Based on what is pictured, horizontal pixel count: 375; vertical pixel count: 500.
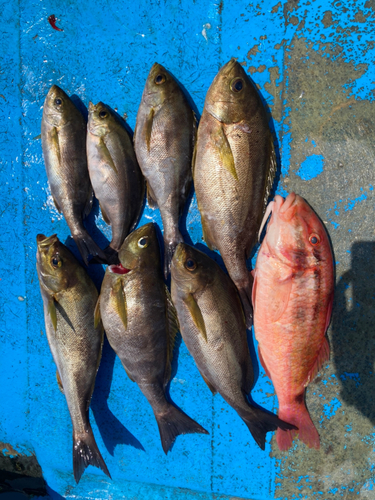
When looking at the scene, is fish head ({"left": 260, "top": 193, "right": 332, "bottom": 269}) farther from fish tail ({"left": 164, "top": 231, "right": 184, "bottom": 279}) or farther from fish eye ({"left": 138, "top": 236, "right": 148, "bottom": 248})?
fish eye ({"left": 138, "top": 236, "right": 148, "bottom": 248})

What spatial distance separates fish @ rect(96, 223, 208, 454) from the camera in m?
2.45

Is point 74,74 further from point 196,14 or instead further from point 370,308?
point 370,308

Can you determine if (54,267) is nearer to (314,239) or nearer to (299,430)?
(314,239)

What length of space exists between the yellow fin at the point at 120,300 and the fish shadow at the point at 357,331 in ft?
5.35

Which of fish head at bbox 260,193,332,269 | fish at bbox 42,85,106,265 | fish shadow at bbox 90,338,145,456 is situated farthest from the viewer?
fish shadow at bbox 90,338,145,456

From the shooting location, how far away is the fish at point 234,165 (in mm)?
2248

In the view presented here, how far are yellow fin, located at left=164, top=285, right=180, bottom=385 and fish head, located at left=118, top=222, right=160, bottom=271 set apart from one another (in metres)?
0.27

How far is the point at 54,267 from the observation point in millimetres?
2549

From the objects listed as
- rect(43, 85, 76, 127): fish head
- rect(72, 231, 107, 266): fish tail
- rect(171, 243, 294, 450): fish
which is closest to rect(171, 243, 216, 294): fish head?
rect(171, 243, 294, 450): fish

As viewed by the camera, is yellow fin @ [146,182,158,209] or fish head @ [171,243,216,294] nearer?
fish head @ [171,243,216,294]

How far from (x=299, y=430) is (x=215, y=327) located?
107cm

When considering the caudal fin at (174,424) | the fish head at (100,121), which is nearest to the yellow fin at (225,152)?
the fish head at (100,121)

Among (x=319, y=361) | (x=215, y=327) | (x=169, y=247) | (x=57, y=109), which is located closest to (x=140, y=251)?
(x=169, y=247)

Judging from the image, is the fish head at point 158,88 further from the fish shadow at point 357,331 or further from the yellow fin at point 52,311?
the fish shadow at point 357,331
